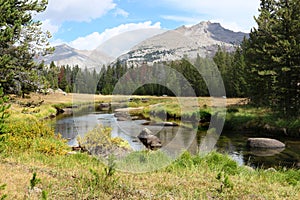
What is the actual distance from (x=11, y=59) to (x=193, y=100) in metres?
28.6

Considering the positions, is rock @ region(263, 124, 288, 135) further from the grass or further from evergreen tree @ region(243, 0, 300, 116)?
the grass

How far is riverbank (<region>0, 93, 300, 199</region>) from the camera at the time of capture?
7.71m

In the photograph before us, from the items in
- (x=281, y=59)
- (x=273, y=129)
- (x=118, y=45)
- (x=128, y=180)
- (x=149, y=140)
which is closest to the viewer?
(x=128, y=180)

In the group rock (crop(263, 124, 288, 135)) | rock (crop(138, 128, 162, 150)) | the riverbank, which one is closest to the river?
rock (crop(138, 128, 162, 150))

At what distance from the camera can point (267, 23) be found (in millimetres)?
35250

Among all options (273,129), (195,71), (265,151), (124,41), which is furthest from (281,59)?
(195,71)

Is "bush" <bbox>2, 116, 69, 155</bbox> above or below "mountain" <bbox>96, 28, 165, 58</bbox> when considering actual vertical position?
below

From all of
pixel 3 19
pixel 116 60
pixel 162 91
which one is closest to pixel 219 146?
pixel 116 60

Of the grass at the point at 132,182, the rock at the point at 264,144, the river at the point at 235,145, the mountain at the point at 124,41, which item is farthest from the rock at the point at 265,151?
the mountain at the point at 124,41

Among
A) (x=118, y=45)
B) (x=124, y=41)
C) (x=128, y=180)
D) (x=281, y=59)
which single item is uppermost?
(x=281, y=59)

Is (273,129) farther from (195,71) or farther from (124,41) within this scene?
(195,71)

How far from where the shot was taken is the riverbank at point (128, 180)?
771 cm

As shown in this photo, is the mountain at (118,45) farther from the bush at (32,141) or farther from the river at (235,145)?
the river at (235,145)

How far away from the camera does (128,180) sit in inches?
369
